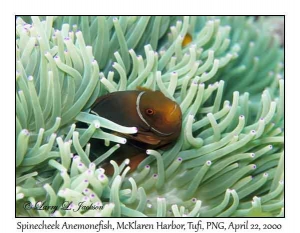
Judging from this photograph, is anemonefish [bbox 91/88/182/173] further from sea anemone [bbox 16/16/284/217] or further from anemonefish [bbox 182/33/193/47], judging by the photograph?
anemonefish [bbox 182/33/193/47]

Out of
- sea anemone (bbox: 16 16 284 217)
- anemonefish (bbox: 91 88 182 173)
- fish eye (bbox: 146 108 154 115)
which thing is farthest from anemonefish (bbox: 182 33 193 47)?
fish eye (bbox: 146 108 154 115)

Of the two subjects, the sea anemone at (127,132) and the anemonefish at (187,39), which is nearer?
the sea anemone at (127,132)

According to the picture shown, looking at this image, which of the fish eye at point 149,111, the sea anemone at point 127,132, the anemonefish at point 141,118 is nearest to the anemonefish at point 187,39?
the sea anemone at point 127,132

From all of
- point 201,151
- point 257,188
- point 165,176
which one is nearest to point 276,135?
point 257,188

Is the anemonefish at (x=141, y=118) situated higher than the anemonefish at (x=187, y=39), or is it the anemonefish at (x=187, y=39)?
the anemonefish at (x=187, y=39)

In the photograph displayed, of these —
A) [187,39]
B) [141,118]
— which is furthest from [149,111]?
[187,39]

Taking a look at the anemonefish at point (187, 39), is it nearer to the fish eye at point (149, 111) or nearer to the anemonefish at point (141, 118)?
the anemonefish at point (141, 118)
